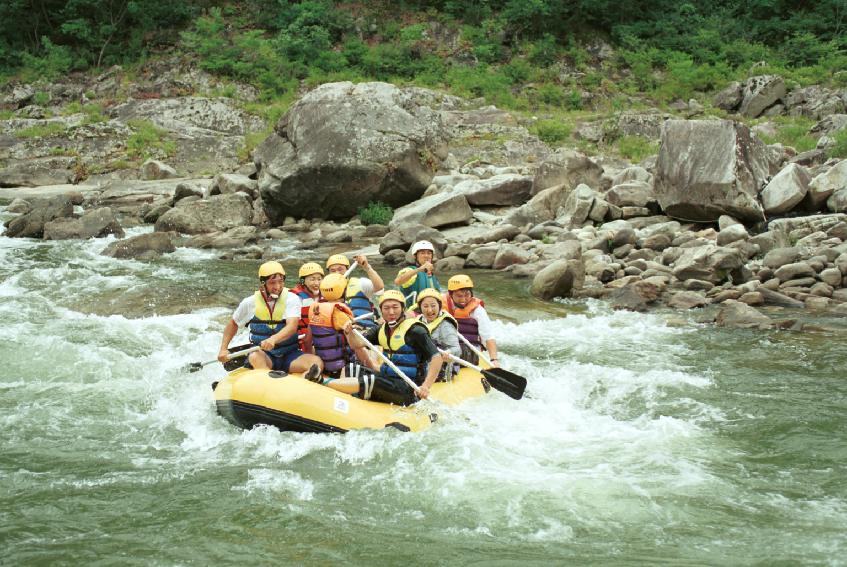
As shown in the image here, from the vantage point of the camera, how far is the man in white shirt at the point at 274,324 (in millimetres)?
6605

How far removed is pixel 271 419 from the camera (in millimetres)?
5875

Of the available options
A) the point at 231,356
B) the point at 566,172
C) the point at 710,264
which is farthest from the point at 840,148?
the point at 231,356

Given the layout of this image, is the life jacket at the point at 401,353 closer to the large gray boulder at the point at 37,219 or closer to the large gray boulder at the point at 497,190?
the large gray boulder at the point at 497,190

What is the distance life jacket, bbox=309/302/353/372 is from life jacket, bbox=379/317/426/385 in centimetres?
45

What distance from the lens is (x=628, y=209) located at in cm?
1490

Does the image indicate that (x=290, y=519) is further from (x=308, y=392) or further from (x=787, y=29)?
(x=787, y=29)

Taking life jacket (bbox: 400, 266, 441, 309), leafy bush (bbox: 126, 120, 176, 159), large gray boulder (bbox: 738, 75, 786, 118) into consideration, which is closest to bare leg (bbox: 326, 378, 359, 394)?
life jacket (bbox: 400, 266, 441, 309)

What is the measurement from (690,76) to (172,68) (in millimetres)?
18840

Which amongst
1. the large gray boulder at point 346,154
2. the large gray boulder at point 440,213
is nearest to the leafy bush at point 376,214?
the large gray boulder at point 346,154

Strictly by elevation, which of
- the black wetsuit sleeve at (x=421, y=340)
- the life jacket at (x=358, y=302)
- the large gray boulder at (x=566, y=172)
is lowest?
the large gray boulder at (x=566, y=172)

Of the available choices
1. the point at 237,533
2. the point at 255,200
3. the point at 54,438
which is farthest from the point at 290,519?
the point at 255,200

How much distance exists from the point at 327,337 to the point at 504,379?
1499mm

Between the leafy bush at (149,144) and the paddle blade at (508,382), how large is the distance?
1926cm

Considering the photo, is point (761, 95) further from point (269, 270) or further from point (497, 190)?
point (269, 270)
